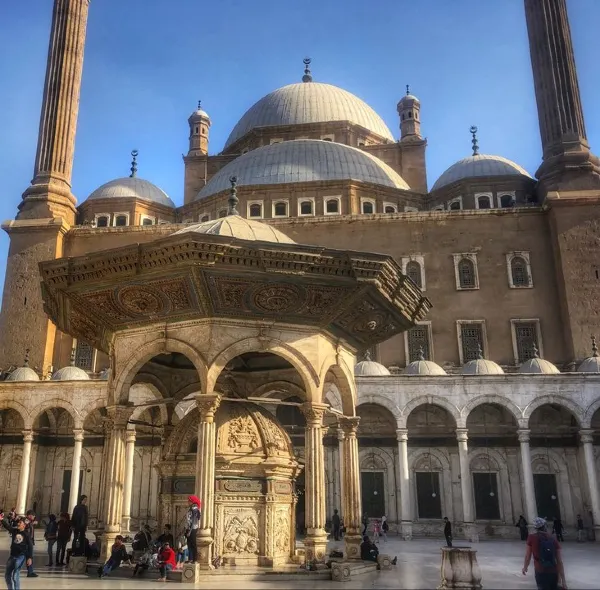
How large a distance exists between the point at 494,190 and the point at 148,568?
23569 millimetres

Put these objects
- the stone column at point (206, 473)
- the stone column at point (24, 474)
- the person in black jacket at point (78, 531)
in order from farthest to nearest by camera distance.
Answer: the stone column at point (24, 474) < the person in black jacket at point (78, 531) < the stone column at point (206, 473)

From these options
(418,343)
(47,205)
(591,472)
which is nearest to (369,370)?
(418,343)

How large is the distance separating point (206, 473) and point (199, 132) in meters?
31.1

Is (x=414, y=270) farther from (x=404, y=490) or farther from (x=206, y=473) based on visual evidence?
(x=206, y=473)

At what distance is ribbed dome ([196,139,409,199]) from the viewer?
27.7m

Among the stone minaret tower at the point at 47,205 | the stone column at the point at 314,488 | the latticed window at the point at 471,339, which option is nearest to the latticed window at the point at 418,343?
the latticed window at the point at 471,339

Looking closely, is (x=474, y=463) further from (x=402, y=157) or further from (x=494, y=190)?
(x=402, y=157)

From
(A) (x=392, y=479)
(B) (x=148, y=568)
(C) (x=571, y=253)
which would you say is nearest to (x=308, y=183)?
(C) (x=571, y=253)

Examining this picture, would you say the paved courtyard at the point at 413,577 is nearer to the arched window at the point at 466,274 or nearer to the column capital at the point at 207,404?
the column capital at the point at 207,404

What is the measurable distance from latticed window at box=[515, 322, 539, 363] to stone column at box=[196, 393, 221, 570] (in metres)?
16.6

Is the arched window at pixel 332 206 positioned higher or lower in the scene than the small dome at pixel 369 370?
higher

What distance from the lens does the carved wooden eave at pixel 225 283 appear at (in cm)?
707

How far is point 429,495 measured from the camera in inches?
765

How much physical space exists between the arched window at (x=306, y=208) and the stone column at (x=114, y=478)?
778 inches
